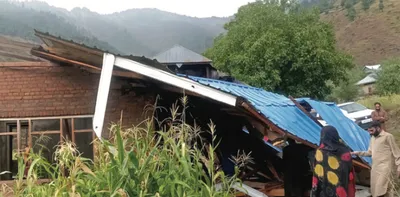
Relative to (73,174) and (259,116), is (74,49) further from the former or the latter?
(73,174)

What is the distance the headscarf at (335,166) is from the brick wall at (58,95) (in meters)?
3.34

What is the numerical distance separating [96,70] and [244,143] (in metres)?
2.81

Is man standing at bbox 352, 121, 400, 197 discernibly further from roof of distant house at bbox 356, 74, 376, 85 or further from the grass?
roof of distant house at bbox 356, 74, 376, 85

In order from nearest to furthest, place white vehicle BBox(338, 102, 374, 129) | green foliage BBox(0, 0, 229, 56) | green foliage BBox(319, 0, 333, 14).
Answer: white vehicle BBox(338, 102, 374, 129) → green foliage BBox(0, 0, 229, 56) → green foliage BBox(319, 0, 333, 14)

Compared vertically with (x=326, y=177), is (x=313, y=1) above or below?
above

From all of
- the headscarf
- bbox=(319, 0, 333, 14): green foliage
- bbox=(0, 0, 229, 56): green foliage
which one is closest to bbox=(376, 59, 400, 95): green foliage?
the headscarf

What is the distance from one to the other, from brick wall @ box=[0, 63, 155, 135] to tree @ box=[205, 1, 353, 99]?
14.6 m

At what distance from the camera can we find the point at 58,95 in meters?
7.91

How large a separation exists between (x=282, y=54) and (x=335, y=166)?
17.0 m

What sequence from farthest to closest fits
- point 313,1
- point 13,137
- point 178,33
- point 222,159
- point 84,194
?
point 178,33, point 313,1, point 13,137, point 222,159, point 84,194

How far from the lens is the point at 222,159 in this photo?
7.96m

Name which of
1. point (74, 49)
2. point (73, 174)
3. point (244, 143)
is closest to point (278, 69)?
point (244, 143)

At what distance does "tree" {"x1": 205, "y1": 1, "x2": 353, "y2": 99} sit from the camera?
72.8ft

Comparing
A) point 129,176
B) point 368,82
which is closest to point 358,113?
point 129,176
